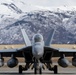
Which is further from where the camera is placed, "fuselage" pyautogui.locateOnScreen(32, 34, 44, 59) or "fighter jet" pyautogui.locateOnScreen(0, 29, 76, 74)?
"fighter jet" pyautogui.locateOnScreen(0, 29, 76, 74)

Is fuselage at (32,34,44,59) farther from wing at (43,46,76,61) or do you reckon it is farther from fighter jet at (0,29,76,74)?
wing at (43,46,76,61)

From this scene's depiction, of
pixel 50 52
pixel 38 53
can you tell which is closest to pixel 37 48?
pixel 38 53

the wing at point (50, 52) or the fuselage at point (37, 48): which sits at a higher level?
the fuselage at point (37, 48)

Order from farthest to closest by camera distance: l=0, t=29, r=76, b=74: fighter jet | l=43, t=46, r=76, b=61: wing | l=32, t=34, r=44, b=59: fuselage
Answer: l=43, t=46, r=76, b=61: wing
l=0, t=29, r=76, b=74: fighter jet
l=32, t=34, r=44, b=59: fuselage

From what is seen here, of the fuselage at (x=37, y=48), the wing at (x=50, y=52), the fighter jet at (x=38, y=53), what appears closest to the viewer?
the fuselage at (x=37, y=48)

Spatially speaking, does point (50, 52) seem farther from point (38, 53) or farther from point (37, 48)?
point (38, 53)

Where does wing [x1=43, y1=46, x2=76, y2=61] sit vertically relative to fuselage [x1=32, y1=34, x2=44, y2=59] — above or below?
below

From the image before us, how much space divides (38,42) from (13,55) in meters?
3.81

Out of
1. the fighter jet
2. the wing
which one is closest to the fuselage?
the fighter jet

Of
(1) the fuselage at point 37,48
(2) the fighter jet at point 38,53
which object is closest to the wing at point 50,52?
(2) the fighter jet at point 38,53

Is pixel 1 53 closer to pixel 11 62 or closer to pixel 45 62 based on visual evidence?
pixel 11 62

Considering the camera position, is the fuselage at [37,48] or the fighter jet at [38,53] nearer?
the fuselage at [37,48]

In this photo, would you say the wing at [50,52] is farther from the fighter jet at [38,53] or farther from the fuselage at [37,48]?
the fuselage at [37,48]

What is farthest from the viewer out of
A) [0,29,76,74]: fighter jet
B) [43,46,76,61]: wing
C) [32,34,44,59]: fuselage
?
[43,46,76,61]: wing
